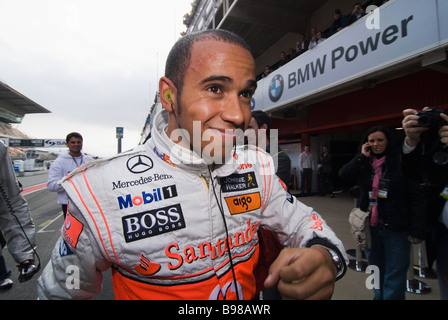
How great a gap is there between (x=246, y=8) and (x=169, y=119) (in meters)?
9.34

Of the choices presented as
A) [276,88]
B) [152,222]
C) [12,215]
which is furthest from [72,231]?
[276,88]

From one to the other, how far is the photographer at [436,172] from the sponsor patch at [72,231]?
2310mm

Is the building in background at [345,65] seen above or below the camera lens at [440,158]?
above

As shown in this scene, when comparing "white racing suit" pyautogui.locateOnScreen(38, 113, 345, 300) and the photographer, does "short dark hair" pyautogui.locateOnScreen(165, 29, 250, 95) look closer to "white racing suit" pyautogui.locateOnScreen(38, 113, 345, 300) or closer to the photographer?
"white racing suit" pyautogui.locateOnScreen(38, 113, 345, 300)

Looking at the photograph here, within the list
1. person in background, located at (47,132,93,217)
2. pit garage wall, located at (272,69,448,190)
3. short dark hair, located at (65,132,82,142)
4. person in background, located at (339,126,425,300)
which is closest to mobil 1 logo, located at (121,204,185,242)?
person in background, located at (339,126,425,300)

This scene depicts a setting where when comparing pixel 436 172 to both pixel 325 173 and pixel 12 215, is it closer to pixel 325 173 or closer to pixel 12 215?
pixel 12 215

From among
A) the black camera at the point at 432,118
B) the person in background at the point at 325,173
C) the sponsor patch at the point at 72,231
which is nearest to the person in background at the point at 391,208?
the black camera at the point at 432,118

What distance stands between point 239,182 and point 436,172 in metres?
→ 1.89

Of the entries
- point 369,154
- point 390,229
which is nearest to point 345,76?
point 369,154

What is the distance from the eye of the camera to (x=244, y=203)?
988mm

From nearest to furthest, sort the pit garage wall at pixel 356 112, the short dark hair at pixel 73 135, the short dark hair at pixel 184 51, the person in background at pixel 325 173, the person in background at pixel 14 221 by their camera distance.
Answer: the short dark hair at pixel 184 51 → the person in background at pixel 14 221 → the short dark hair at pixel 73 135 → the pit garage wall at pixel 356 112 → the person in background at pixel 325 173

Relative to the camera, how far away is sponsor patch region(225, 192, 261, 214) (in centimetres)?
96

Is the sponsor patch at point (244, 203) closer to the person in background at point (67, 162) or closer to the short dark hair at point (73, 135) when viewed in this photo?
the person in background at point (67, 162)

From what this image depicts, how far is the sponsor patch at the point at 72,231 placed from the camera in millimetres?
777
